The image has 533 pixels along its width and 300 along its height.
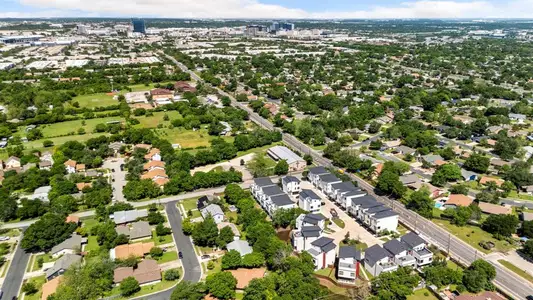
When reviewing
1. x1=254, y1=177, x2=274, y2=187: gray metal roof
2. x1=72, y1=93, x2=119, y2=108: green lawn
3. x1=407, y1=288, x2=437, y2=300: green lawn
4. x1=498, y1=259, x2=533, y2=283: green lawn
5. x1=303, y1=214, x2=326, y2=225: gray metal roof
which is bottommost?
x1=72, y1=93, x2=119, y2=108: green lawn

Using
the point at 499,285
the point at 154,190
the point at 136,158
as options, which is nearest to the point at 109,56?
the point at 136,158

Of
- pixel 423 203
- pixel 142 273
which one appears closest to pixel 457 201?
pixel 423 203

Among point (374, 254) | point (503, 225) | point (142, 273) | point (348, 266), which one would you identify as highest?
point (503, 225)

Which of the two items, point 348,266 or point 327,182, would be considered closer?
point 348,266

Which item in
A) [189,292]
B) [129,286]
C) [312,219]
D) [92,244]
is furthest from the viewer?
[312,219]

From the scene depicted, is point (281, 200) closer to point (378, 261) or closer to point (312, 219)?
point (312, 219)

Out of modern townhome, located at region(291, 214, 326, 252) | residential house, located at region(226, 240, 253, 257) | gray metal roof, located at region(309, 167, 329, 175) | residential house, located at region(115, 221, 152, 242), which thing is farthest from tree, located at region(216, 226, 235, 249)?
gray metal roof, located at region(309, 167, 329, 175)

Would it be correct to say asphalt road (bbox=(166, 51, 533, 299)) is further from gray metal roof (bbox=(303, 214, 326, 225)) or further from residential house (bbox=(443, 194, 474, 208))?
gray metal roof (bbox=(303, 214, 326, 225))
